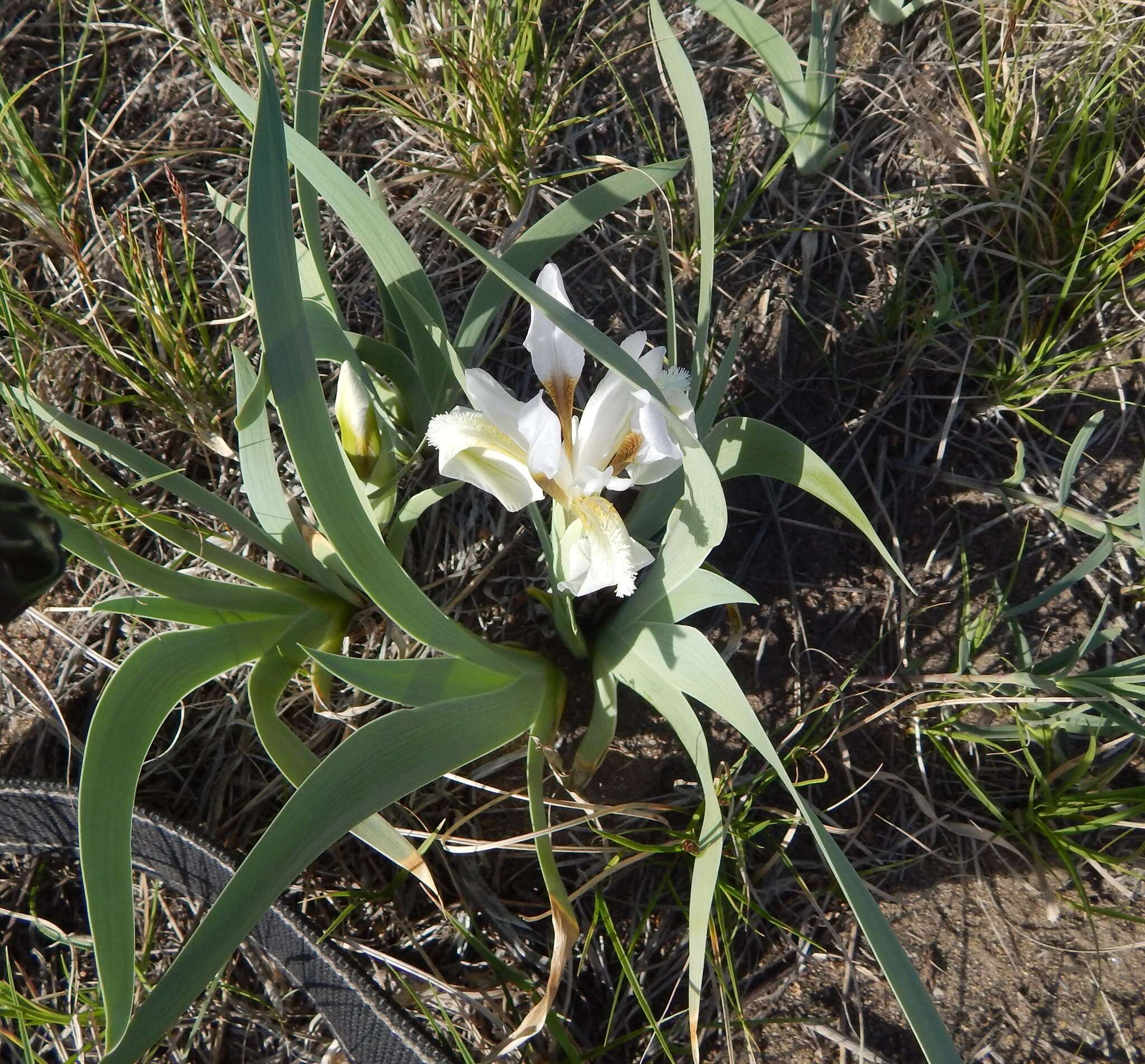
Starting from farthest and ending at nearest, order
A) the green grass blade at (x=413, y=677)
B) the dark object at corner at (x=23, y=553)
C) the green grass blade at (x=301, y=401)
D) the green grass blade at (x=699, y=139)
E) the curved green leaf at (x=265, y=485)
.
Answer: the curved green leaf at (x=265, y=485) → the green grass blade at (x=699, y=139) → the green grass blade at (x=413, y=677) → the green grass blade at (x=301, y=401) → the dark object at corner at (x=23, y=553)

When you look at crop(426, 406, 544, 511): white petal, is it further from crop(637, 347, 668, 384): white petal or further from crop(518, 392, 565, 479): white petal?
crop(637, 347, 668, 384): white petal

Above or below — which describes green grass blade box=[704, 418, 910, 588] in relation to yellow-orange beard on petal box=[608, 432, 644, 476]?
below

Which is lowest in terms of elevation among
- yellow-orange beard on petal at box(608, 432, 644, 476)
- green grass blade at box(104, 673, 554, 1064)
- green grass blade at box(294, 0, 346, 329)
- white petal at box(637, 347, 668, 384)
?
green grass blade at box(104, 673, 554, 1064)

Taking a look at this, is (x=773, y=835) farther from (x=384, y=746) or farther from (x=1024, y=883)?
(x=384, y=746)

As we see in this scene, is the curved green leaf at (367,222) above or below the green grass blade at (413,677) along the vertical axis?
above

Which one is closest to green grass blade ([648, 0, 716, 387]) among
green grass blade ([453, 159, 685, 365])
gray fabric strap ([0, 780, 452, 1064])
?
green grass blade ([453, 159, 685, 365])

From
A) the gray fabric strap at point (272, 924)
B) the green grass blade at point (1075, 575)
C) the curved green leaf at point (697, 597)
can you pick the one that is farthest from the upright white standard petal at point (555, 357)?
the gray fabric strap at point (272, 924)

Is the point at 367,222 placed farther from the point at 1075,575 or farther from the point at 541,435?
the point at 1075,575

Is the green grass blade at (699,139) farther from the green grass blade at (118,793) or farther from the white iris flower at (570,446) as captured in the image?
the green grass blade at (118,793)
